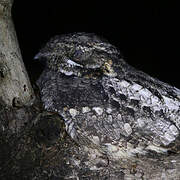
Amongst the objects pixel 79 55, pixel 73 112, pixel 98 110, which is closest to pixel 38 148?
pixel 73 112

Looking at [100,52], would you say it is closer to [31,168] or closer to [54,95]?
[54,95]

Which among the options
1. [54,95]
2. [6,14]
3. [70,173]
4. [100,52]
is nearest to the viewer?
[6,14]

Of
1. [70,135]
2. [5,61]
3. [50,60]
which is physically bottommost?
[70,135]

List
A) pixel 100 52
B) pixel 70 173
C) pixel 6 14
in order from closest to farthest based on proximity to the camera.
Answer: pixel 6 14 < pixel 70 173 < pixel 100 52

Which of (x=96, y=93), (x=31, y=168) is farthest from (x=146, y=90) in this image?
(x=31, y=168)

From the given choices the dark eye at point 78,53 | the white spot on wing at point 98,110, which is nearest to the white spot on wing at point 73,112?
the white spot on wing at point 98,110

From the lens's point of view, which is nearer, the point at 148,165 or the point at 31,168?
the point at 31,168

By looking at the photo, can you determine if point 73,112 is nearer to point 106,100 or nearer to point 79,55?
point 106,100

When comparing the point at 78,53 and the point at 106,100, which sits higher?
the point at 78,53
